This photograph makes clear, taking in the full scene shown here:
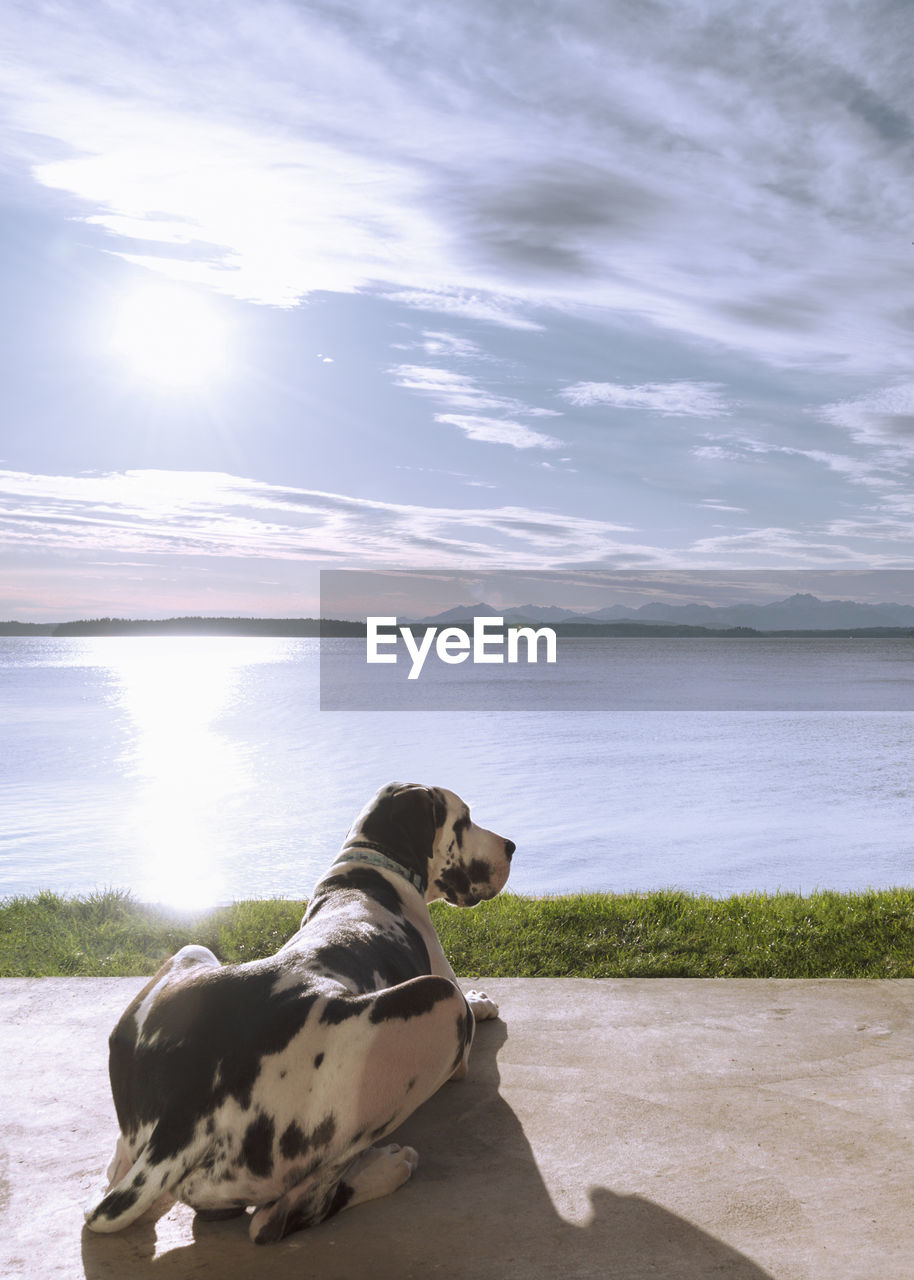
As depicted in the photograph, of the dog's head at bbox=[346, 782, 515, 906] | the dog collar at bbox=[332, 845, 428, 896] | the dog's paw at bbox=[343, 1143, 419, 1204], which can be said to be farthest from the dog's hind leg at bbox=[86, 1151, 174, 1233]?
the dog's head at bbox=[346, 782, 515, 906]

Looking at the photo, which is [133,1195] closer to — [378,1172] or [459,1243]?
[378,1172]

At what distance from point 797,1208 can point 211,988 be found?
6.99ft

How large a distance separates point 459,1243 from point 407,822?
1.95 meters

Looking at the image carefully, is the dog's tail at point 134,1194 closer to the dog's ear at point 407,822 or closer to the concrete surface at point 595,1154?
the concrete surface at point 595,1154

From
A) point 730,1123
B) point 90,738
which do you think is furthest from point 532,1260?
point 90,738

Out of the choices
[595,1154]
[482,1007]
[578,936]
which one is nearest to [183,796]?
[578,936]

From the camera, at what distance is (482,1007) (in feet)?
16.7

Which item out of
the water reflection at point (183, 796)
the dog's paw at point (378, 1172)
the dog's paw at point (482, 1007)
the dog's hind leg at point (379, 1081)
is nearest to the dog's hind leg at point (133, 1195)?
the dog's hind leg at point (379, 1081)

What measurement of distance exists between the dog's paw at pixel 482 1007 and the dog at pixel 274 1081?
4.38 feet

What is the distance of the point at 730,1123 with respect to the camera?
407 cm

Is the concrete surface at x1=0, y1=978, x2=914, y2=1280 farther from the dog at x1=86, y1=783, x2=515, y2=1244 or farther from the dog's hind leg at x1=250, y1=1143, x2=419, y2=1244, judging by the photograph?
the dog at x1=86, y1=783, x2=515, y2=1244

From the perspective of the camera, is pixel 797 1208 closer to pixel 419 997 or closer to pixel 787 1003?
pixel 419 997

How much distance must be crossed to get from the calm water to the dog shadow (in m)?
6.87

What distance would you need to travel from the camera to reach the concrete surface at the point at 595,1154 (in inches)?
127
